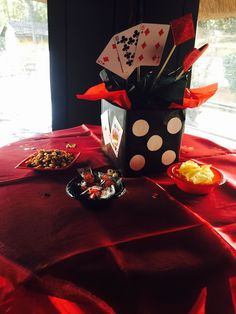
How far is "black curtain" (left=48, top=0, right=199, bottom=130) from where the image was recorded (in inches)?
72.9

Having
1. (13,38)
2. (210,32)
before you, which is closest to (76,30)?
(13,38)

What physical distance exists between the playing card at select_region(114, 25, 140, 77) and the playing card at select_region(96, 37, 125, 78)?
12 millimetres

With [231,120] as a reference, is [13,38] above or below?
above

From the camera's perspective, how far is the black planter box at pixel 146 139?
0.94 m

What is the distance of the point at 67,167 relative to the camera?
0.99m

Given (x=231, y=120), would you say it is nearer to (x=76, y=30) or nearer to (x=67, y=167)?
(x=76, y=30)

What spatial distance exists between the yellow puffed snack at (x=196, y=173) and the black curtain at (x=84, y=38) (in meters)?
1.17

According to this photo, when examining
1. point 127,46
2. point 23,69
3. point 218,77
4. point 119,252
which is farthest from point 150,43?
point 23,69

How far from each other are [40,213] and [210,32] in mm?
1979

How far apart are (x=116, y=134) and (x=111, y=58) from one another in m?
0.25

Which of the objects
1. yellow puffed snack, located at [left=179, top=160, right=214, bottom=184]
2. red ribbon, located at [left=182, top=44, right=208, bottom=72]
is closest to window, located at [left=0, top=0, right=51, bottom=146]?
red ribbon, located at [left=182, top=44, right=208, bottom=72]

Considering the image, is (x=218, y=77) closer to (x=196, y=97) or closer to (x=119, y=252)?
(x=196, y=97)

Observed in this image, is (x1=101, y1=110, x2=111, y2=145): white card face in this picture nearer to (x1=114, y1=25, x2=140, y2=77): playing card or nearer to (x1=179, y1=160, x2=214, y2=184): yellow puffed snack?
(x1=114, y1=25, x2=140, y2=77): playing card

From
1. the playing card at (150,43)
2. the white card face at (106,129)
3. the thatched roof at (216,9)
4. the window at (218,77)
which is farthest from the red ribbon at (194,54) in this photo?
the window at (218,77)
